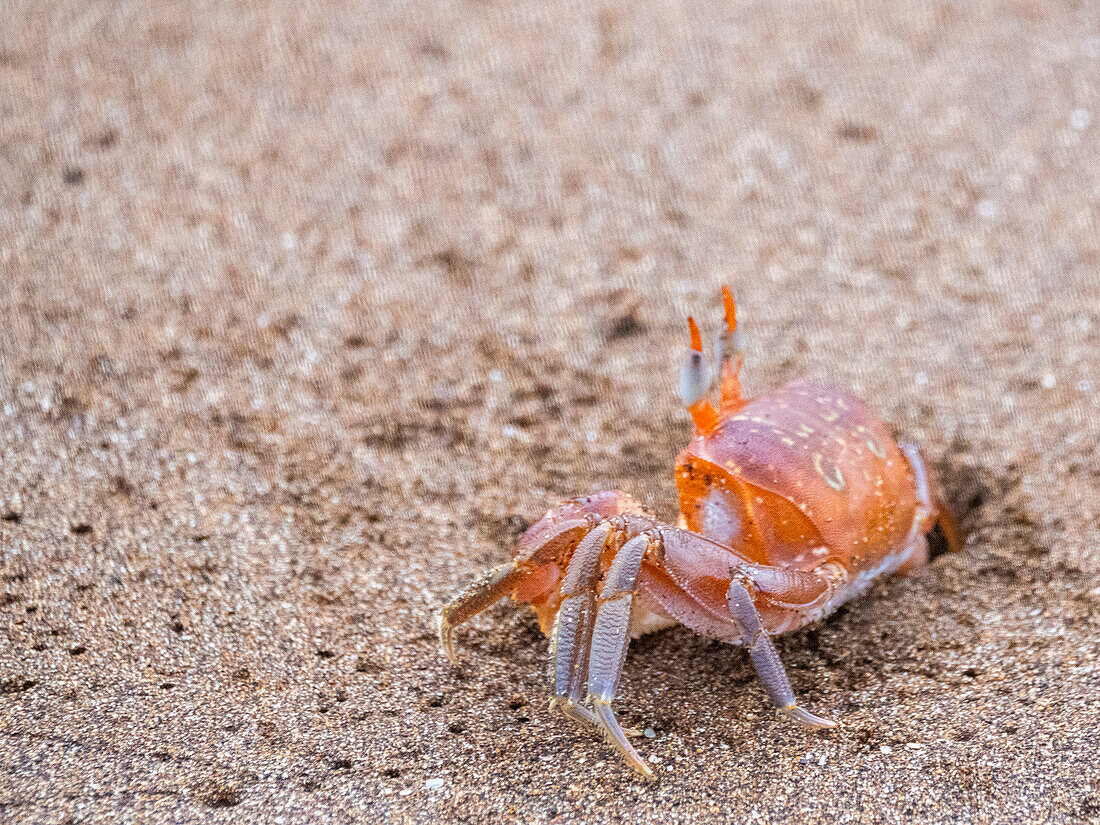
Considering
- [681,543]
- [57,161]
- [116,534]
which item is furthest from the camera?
[57,161]

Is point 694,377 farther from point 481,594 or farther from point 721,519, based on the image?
point 481,594

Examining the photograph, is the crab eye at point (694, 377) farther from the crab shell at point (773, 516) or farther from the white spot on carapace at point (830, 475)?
the white spot on carapace at point (830, 475)

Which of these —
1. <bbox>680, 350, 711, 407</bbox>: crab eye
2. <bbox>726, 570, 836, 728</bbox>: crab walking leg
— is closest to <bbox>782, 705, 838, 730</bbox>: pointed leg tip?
<bbox>726, 570, 836, 728</bbox>: crab walking leg

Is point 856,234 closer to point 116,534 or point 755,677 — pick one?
point 755,677

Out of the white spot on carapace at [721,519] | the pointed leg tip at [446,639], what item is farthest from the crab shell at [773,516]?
the pointed leg tip at [446,639]

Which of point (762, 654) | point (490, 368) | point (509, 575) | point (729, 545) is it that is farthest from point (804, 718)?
point (490, 368)

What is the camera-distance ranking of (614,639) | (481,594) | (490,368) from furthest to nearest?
(490,368) → (481,594) → (614,639)

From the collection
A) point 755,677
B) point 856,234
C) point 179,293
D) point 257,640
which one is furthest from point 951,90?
point 257,640

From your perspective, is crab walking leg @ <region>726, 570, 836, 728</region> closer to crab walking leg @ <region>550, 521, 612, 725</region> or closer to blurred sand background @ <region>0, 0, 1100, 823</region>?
blurred sand background @ <region>0, 0, 1100, 823</region>
